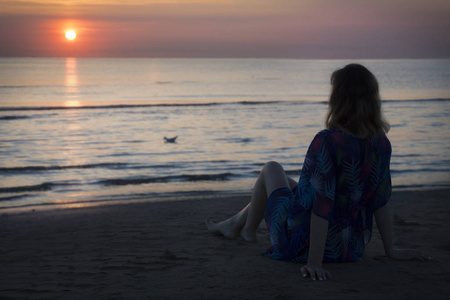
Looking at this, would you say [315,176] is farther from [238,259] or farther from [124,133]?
[124,133]

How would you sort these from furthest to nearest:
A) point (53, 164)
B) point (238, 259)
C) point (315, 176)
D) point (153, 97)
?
1. point (153, 97)
2. point (53, 164)
3. point (238, 259)
4. point (315, 176)

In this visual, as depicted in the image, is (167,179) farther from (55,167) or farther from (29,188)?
(55,167)

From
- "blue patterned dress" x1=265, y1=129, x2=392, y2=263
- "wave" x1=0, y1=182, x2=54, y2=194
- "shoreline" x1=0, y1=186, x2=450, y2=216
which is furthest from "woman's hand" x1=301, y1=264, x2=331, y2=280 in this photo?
"wave" x1=0, y1=182, x2=54, y2=194

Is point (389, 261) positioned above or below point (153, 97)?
below

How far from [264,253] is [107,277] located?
1225 millimetres

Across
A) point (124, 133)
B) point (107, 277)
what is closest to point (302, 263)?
point (107, 277)

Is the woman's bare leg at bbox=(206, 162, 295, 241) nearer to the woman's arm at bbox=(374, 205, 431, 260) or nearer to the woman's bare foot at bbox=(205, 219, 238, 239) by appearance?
the woman's bare foot at bbox=(205, 219, 238, 239)

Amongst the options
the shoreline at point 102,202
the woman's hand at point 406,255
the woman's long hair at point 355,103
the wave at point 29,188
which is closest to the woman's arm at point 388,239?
the woman's hand at point 406,255

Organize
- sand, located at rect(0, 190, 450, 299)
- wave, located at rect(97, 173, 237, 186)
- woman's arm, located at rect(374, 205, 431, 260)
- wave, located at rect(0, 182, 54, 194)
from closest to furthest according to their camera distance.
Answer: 1. sand, located at rect(0, 190, 450, 299)
2. woman's arm, located at rect(374, 205, 431, 260)
3. wave, located at rect(0, 182, 54, 194)
4. wave, located at rect(97, 173, 237, 186)

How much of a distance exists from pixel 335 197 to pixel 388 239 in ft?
2.16

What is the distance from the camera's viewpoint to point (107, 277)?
3605 millimetres

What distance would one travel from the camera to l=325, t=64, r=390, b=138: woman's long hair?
10.2 ft

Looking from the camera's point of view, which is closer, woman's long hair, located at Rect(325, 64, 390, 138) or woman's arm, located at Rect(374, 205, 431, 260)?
woman's long hair, located at Rect(325, 64, 390, 138)

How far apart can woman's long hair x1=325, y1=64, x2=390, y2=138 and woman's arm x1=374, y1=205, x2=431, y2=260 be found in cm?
64
